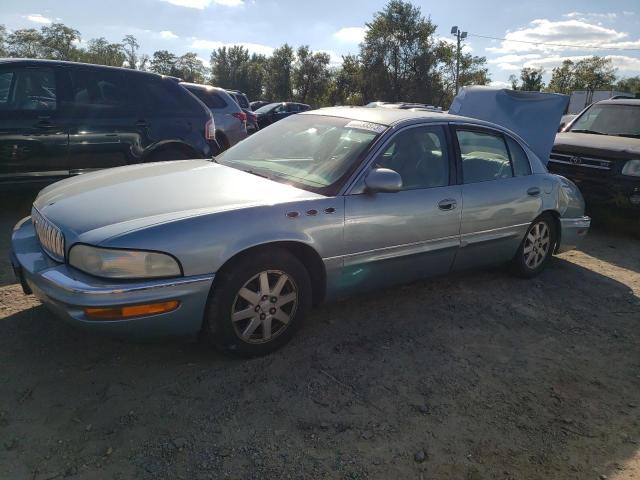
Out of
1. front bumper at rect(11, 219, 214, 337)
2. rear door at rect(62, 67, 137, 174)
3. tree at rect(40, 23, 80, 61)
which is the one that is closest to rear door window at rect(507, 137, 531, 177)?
front bumper at rect(11, 219, 214, 337)

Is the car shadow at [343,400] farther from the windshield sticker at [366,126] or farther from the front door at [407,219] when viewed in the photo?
the windshield sticker at [366,126]

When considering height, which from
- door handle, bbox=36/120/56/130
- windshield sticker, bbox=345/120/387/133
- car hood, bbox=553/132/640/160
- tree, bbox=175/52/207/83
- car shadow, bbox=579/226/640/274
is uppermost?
tree, bbox=175/52/207/83

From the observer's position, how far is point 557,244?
494cm

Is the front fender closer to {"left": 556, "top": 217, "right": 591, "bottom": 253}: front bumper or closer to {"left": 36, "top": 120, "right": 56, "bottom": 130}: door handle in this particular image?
{"left": 556, "top": 217, "right": 591, "bottom": 253}: front bumper

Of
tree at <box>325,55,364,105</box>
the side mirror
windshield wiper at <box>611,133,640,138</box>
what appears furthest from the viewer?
tree at <box>325,55,364,105</box>

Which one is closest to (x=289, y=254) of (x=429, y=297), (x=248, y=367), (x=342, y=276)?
(x=342, y=276)

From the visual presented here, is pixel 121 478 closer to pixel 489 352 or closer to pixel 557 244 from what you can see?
pixel 489 352

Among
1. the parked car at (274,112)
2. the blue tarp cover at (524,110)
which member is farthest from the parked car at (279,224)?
the parked car at (274,112)

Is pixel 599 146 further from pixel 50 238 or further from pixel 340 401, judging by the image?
pixel 50 238

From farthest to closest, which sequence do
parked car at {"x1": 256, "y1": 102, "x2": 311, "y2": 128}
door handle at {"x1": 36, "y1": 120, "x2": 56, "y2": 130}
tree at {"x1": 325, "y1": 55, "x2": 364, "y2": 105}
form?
tree at {"x1": 325, "y1": 55, "x2": 364, "y2": 105} → parked car at {"x1": 256, "y1": 102, "x2": 311, "y2": 128} → door handle at {"x1": 36, "y1": 120, "x2": 56, "y2": 130}

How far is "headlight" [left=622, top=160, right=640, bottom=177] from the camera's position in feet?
21.2

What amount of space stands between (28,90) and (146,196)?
329 centimetres

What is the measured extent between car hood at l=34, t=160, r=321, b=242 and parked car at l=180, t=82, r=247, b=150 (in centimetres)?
575

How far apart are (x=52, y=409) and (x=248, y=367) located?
3.39ft
